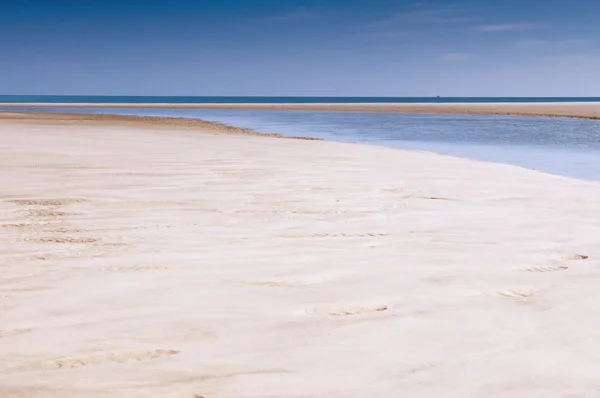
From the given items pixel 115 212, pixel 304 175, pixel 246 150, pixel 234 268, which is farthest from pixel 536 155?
pixel 234 268

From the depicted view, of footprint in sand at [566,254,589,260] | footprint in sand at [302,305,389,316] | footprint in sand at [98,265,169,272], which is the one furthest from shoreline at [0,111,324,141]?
footprint in sand at [302,305,389,316]

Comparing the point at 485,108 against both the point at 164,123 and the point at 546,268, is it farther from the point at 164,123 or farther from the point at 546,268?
the point at 546,268

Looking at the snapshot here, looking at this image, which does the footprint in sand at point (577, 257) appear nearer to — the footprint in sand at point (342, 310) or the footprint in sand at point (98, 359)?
the footprint in sand at point (342, 310)

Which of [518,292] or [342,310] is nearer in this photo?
[342,310]

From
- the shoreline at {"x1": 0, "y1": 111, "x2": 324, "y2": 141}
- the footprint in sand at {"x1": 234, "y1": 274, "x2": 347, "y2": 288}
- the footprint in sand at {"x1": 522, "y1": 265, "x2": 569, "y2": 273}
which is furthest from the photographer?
the shoreline at {"x1": 0, "y1": 111, "x2": 324, "y2": 141}

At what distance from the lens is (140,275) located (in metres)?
3.75

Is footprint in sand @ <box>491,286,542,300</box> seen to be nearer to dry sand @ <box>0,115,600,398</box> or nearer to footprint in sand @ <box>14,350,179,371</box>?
dry sand @ <box>0,115,600,398</box>

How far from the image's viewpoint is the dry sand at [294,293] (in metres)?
2.44

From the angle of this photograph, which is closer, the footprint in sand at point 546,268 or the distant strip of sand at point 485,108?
the footprint in sand at point 546,268

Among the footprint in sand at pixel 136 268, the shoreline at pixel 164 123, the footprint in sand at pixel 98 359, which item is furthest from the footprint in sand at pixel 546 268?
the shoreline at pixel 164 123

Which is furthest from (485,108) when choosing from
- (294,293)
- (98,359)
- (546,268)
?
(98,359)

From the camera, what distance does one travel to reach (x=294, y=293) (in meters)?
3.48

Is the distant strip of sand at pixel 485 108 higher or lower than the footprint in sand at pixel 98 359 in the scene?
higher

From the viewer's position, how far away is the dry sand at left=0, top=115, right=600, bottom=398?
96.0 inches
